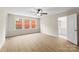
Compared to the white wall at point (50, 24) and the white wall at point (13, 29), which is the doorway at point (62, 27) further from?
the white wall at point (13, 29)

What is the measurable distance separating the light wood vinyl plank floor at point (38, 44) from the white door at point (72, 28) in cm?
40

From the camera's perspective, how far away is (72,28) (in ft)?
13.9

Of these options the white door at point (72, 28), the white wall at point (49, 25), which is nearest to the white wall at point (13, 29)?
the white wall at point (49, 25)

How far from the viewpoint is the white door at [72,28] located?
3919 mm

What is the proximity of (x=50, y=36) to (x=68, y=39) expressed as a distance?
0.77m

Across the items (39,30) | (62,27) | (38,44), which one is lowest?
(38,44)

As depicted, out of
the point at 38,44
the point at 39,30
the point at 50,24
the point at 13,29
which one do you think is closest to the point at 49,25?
the point at 50,24

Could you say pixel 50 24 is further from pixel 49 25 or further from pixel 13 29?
pixel 13 29

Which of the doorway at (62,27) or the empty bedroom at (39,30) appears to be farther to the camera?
the doorway at (62,27)

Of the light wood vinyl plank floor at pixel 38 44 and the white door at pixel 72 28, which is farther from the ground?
the white door at pixel 72 28

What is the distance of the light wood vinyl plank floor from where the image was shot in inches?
121

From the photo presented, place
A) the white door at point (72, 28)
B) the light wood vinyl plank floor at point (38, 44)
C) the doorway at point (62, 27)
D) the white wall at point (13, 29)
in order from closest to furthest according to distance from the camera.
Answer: the light wood vinyl plank floor at point (38, 44), the white wall at point (13, 29), the doorway at point (62, 27), the white door at point (72, 28)

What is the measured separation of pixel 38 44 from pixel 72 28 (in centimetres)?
190

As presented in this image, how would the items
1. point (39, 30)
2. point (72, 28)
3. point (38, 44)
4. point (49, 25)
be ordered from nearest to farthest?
1. point (38, 44)
2. point (39, 30)
3. point (49, 25)
4. point (72, 28)
